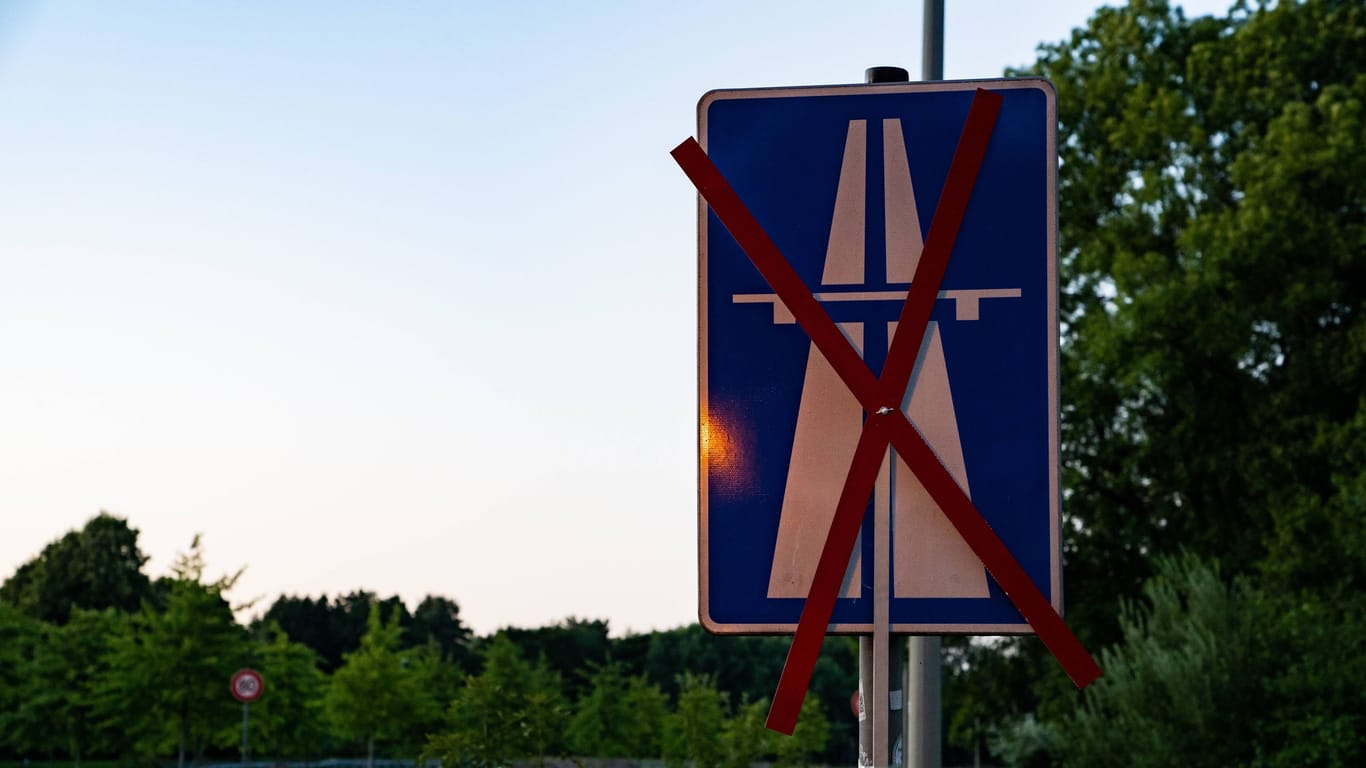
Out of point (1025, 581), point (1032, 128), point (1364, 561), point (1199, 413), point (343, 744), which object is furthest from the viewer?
point (343, 744)

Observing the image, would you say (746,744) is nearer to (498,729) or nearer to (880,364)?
(498,729)

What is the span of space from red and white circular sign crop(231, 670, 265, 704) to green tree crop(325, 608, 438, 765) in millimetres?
9915

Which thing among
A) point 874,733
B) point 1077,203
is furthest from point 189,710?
point 874,733

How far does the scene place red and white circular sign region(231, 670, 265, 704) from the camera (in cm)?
3762

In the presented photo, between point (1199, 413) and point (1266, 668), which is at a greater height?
point (1199, 413)

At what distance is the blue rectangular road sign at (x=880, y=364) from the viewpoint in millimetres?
2908

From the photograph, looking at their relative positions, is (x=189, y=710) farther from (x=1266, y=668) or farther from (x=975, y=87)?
(x=975, y=87)

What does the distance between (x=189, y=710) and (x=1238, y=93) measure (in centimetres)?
2770

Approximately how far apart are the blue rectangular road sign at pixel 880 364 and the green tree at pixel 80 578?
3091 inches

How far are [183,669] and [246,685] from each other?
5.72 feet

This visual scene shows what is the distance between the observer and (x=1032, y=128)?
3.07m

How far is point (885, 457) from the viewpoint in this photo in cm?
290

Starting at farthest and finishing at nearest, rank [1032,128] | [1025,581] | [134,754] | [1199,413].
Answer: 1. [134,754]
2. [1199,413]
3. [1032,128]
4. [1025,581]

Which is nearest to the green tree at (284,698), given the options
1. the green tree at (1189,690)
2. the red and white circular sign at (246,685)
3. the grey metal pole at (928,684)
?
the red and white circular sign at (246,685)
